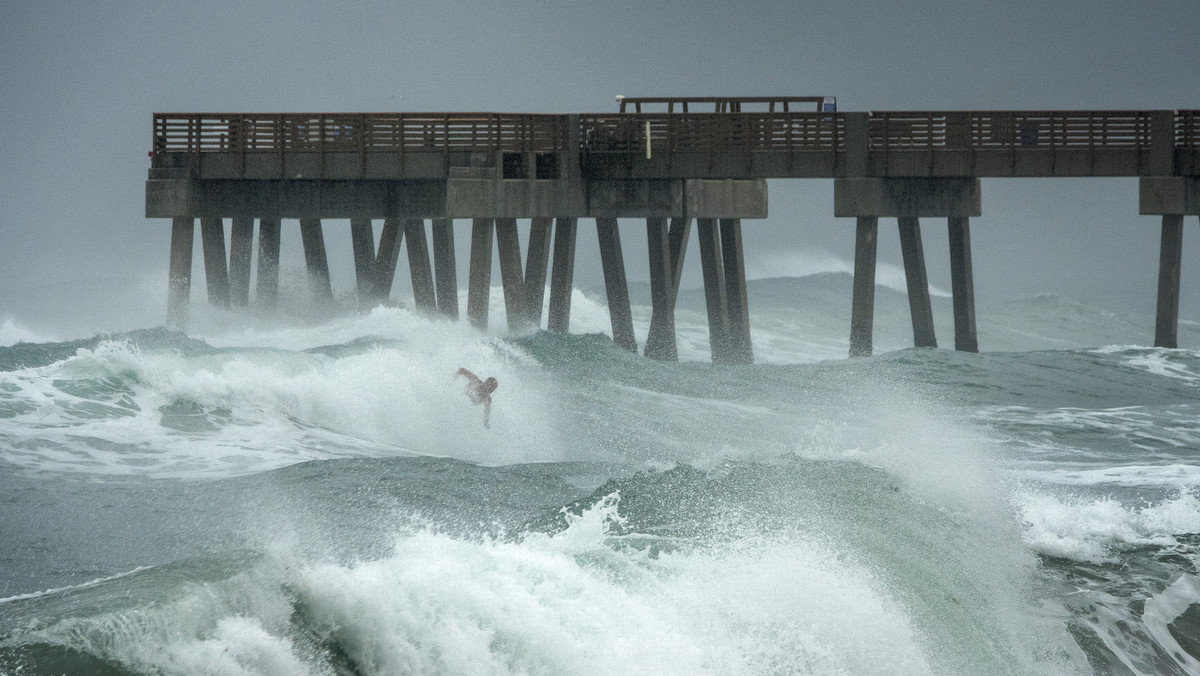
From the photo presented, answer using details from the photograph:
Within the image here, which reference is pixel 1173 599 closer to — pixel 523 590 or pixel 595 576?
pixel 595 576

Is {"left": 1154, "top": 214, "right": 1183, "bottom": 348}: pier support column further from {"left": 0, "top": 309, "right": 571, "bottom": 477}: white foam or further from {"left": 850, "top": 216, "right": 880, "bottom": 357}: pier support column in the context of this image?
{"left": 0, "top": 309, "right": 571, "bottom": 477}: white foam

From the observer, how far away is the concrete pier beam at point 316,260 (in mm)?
31625

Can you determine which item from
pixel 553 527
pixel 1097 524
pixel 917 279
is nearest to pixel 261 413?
pixel 553 527

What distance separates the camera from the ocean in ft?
20.4

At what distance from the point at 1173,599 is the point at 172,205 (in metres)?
23.4

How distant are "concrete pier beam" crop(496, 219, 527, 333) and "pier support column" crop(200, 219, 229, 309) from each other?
23.7ft

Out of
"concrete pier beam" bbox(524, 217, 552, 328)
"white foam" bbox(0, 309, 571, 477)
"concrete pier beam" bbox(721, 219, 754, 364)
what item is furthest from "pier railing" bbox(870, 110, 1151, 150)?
"white foam" bbox(0, 309, 571, 477)

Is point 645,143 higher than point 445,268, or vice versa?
point 645,143

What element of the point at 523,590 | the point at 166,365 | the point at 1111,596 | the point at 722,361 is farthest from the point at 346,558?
the point at 722,361

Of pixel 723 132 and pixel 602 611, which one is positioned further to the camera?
pixel 723 132

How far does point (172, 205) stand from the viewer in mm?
27016

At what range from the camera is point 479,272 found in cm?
2573

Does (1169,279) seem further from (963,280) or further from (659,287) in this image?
(659,287)

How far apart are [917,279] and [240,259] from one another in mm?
16411
